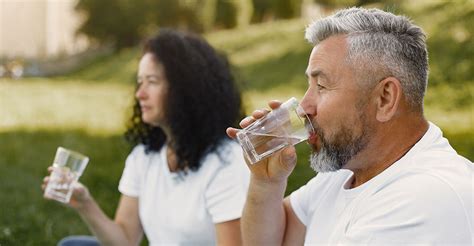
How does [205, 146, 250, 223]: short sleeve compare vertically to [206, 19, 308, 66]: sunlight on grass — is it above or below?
above

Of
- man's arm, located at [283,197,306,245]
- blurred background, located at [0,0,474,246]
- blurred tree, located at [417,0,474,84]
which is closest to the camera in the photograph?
man's arm, located at [283,197,306,245]

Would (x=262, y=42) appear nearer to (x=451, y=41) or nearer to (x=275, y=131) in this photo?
(x=451, y=41)

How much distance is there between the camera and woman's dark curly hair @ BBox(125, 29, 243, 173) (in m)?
3.41

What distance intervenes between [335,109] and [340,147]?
0.10 metres

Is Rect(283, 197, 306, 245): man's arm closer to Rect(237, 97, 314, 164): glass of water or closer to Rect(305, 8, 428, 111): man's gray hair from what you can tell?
Rect(237, 97, 314, 164): glass of water

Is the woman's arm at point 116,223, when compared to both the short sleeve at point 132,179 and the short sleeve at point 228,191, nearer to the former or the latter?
the short sleeve at point 132,179

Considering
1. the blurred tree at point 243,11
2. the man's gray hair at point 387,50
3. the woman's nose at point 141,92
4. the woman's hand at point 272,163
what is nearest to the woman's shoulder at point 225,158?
the woman's nose at point 141,92

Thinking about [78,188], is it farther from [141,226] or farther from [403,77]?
[403,77]

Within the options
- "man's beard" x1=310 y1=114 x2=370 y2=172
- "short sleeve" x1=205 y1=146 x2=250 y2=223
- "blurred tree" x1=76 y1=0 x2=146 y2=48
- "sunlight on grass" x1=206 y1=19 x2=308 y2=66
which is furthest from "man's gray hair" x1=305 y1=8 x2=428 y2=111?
"blurred tree" x1=76 y1=0 x2=146 y2=48

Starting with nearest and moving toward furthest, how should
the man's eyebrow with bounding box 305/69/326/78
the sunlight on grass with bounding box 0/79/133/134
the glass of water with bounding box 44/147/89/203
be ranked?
the man's eyebrow with bounding box 305/69/326/78
the glass of water with bounding box 44/147/89/203
the sunlight on grass with bounding box 0/79/133/134

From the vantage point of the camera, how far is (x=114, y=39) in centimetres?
2514

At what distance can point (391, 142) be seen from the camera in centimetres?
213

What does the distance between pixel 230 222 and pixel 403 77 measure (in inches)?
49.7

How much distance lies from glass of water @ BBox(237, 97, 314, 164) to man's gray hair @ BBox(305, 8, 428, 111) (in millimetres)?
192
